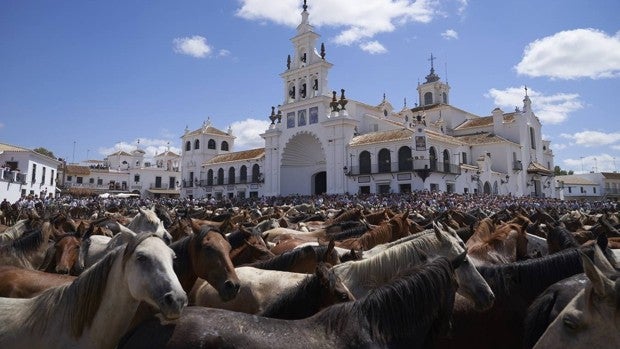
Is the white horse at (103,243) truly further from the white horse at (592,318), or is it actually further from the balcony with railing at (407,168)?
the balcony with railing at (407,168)

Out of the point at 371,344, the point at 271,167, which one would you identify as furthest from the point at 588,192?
the point at 371,344

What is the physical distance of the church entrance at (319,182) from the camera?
49406 millimetres

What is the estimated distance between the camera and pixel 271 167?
50.1m

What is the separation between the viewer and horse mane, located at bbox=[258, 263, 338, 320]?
379cm

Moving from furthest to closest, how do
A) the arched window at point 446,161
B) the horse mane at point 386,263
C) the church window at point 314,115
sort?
the church window at point 314,115 → the arched window at point 446,161 → the horse mane at point 386,263

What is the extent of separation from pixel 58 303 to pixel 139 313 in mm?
648

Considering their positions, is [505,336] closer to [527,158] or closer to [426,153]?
[426,153]

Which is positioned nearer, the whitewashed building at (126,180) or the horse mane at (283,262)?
the horse mane at (283,262)

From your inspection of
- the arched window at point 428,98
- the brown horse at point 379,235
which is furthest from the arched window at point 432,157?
the brown horse at point 379,235

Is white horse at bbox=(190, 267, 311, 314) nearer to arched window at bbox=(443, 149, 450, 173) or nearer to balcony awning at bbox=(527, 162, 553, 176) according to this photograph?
arched window at bbox=(443, 149, 450, 173)

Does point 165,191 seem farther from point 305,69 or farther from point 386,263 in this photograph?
point 386,263

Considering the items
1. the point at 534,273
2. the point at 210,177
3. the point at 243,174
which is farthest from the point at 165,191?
the point at 534,273

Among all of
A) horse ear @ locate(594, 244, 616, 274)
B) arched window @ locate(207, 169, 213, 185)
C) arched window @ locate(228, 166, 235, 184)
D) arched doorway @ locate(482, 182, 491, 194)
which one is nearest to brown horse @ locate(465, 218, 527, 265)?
horse ear @ locate(594, 244, 616, 274)

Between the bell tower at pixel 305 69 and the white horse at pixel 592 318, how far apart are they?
4605 cm
